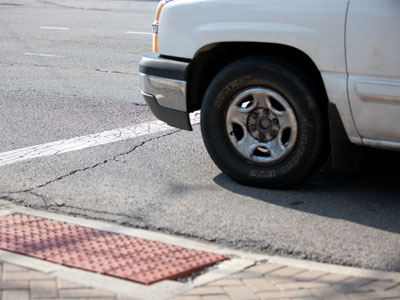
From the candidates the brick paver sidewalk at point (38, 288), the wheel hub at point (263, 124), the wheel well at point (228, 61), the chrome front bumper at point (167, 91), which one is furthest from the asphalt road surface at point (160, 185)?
the brick paver sidewalk at point (38, 288)

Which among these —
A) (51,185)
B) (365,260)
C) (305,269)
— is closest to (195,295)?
(305,269)

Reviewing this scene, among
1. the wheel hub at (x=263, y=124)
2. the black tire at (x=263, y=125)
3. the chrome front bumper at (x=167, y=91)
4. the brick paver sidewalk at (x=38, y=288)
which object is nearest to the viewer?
the brick paver sidewalk at (x=38, y=288)

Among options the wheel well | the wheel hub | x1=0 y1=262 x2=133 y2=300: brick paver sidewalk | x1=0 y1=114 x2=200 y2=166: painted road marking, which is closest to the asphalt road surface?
x1=0 y1=114 x2=200 y2=166: painted road marking

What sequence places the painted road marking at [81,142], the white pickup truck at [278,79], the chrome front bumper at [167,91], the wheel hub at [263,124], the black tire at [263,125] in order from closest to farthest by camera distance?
the white pickup truck at [278,79] < the black tire at [263,125] < the wheel hub at [263,124] < the chrome front bumper at [167,91] < the painted road marking at [81,142]

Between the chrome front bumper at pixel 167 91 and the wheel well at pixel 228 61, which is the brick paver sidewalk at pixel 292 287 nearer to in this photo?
the wheel well at pixel 228 61

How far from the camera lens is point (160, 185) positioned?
18.2 ft

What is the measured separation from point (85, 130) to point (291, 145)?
2.62 metres

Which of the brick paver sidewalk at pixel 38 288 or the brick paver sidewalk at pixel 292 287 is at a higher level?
the brick paver sidewalk at pixel 292 287

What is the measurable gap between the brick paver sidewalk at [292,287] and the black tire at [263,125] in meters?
1.35

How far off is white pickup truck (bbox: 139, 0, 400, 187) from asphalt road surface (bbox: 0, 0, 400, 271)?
1.00ft

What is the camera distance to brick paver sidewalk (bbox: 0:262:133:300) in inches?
144

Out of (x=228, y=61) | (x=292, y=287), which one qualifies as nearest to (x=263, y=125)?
(x=228, y=61)

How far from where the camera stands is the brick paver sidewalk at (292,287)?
3672 millimetres

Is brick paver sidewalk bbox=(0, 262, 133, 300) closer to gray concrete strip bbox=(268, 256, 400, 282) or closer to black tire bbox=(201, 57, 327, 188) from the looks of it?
gray concrete strip bbox=(268, 256, 400, 282)
